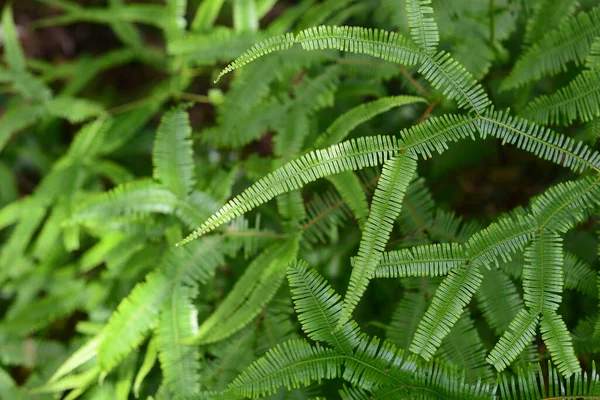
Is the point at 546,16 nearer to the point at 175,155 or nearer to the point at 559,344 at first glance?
the point at 559,344

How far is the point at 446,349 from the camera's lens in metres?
1.30

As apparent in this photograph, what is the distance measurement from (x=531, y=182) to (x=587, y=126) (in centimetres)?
83

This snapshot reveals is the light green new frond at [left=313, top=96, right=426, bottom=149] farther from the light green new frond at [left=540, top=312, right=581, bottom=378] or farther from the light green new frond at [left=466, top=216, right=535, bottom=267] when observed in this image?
the light green new frond at [left=540, top=312, right=581, bottom=378]

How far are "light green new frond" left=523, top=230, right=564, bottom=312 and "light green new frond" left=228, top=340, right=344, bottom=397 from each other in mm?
462

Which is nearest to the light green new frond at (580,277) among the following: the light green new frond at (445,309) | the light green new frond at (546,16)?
the light green new frond at (445,309)

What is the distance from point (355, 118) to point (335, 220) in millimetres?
330

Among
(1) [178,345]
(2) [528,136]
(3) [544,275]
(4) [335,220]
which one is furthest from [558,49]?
(1) [178,345]

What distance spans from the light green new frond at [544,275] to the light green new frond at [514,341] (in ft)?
0.10

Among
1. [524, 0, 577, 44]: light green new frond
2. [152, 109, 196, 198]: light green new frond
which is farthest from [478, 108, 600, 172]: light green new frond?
[152, 109, 196, 198]: light green new frond

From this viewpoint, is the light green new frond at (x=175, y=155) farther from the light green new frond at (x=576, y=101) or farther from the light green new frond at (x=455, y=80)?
the light green new frond at (x=576, y=101)

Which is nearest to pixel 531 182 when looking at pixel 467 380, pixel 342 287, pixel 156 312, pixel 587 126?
pixel 587 126

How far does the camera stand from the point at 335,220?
5.06ft

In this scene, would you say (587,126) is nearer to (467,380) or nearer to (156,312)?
(467,380)

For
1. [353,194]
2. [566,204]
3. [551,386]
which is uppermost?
[353,194]
